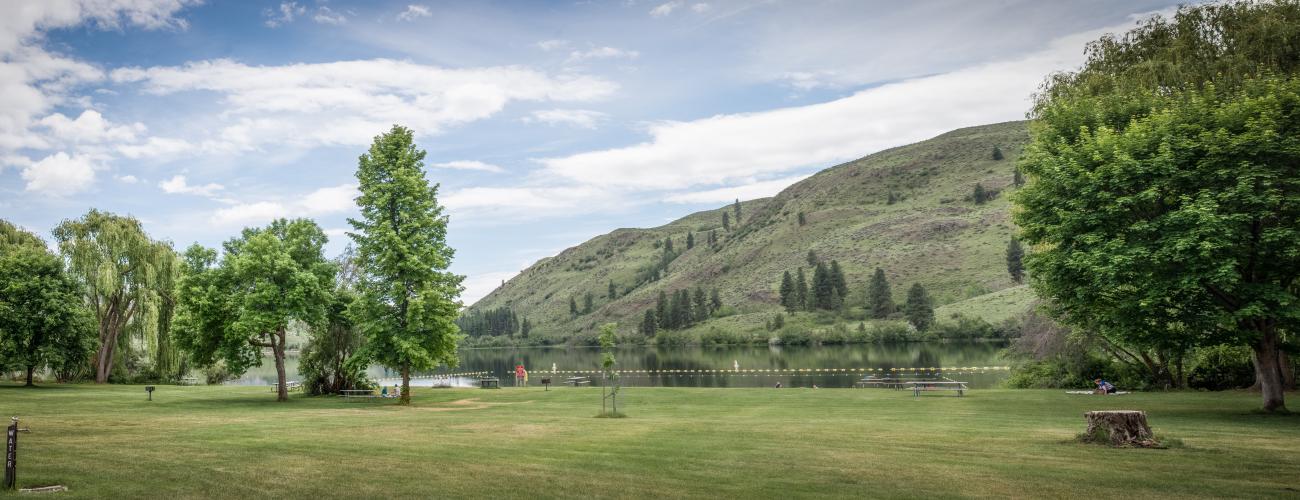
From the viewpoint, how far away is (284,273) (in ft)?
132

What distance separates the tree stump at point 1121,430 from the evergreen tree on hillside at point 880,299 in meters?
155

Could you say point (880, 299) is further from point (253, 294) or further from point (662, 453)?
point (662, 453)

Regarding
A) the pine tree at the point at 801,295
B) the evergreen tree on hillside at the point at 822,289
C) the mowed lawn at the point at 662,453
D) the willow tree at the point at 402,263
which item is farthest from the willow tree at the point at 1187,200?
the pine tree at the point at 801,295

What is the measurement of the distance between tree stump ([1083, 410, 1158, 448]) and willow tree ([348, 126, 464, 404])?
1206 inches

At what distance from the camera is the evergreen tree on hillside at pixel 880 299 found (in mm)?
168125

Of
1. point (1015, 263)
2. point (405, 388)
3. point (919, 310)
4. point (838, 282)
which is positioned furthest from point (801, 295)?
point (405, 388)

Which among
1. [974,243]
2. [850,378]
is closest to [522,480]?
[850,378]

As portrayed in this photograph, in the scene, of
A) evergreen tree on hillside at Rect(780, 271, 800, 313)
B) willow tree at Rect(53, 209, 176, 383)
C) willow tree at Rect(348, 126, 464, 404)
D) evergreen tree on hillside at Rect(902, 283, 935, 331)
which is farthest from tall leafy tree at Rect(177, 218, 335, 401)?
evergreen tree on hillside at Rect(780, 271, 800, 313)

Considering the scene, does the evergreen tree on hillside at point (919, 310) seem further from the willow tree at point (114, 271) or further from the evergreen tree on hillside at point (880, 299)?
the willow tree at point (114, 271)

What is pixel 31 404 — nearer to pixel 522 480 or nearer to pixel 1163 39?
pixel 522 480

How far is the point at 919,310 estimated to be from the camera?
152000 mm

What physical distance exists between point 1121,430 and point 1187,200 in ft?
32.1

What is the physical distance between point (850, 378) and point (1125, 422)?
53.6 m

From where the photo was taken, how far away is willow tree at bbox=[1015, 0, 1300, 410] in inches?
907
